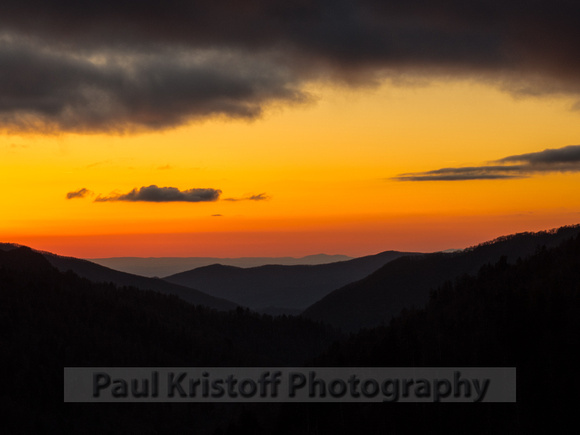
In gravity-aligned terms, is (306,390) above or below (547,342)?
below

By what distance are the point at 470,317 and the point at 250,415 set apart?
5802cm

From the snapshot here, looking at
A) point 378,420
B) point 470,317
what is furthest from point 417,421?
point 470,317

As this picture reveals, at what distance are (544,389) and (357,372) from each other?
5865cm

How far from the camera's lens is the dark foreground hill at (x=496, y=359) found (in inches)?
5157

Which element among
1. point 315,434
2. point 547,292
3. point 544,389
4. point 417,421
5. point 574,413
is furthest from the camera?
point 547,292

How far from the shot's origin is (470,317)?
182 metres

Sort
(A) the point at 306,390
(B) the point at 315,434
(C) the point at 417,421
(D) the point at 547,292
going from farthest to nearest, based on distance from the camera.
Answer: (A) the point at 306,390 → (D) the point at 547,292 → (B) the point at 315,434 → (C) the point at 417,421

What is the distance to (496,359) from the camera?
505 feet

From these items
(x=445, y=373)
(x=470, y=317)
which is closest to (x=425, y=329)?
(x=470, y=317)

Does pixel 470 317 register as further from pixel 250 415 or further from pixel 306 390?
pixel 250 415

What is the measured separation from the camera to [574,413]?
406 ft

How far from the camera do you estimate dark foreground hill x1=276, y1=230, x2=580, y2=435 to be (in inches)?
5157

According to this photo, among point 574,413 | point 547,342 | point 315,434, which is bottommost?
point 315,434

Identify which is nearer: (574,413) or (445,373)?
(574,413)
